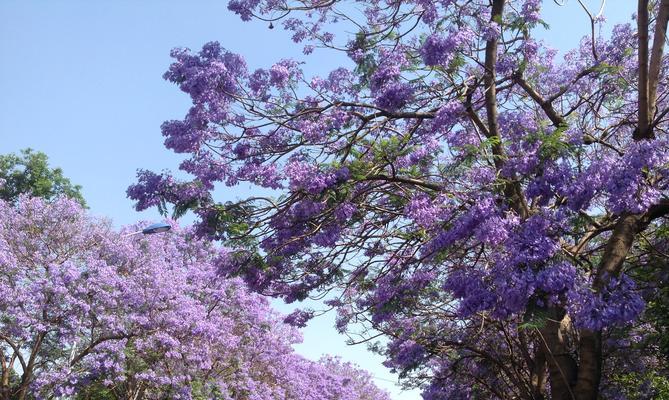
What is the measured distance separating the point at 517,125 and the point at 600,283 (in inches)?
114

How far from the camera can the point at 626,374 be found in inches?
398

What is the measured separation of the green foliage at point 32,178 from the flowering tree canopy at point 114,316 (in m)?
10.7

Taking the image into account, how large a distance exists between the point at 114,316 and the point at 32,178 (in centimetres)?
1591

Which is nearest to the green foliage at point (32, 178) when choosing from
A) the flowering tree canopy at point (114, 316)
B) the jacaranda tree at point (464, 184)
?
the flowering tree canopy at point (114, 316)

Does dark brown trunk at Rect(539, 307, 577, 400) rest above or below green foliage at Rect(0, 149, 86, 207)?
below

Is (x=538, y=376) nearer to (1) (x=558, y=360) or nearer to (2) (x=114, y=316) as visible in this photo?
(1) (x=558, y=360)

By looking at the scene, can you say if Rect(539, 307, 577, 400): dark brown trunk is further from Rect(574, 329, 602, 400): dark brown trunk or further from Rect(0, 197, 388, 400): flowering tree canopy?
Rect(0, 197, 388, 400): flowering tree canopy

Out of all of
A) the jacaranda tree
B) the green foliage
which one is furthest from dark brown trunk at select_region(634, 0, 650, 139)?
the green foliage

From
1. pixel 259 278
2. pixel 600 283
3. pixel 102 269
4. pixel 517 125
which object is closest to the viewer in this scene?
pixel 600 283

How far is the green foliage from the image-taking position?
28.1 metres

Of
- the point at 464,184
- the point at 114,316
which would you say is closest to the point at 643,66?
the point at 464,184

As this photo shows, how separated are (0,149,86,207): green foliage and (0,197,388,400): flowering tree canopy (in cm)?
1068

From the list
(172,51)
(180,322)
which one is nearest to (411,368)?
(172,51)

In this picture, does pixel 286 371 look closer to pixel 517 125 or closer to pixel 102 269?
pixel 102 269
